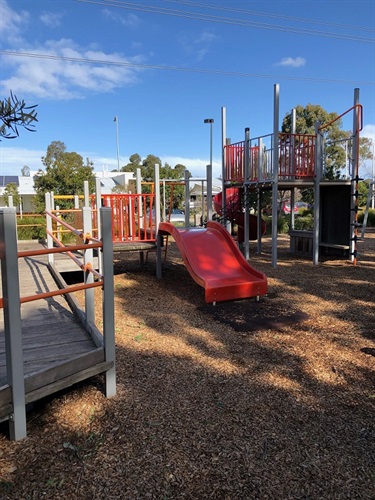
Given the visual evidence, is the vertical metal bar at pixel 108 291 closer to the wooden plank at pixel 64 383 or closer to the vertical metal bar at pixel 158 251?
the wooden plank at pixel 64 383

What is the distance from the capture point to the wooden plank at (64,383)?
2547mm

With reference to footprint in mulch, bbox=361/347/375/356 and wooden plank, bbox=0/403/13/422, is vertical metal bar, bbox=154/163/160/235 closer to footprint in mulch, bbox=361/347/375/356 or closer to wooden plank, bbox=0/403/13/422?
footprint in mulch, bbox=361/347/375/356

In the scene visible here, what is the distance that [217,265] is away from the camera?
22.6ft

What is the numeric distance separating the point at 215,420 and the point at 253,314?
2915 millimetres

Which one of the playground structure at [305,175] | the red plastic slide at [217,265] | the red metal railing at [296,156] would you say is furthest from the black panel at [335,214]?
the red plastic slide at [217,265]

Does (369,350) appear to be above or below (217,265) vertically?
below

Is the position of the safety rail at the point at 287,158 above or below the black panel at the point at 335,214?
above

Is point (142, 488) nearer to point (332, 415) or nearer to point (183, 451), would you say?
point (183, 451)

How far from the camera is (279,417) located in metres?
2.89

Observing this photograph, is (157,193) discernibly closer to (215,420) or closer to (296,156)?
(296,156)

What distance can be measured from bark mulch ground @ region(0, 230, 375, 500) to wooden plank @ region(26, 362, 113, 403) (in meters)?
0.26

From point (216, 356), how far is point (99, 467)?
1.91 m

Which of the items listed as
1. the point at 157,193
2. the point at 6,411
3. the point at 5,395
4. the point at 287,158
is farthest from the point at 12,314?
the point at 287,158

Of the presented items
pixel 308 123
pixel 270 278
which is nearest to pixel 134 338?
pixel 270 278
